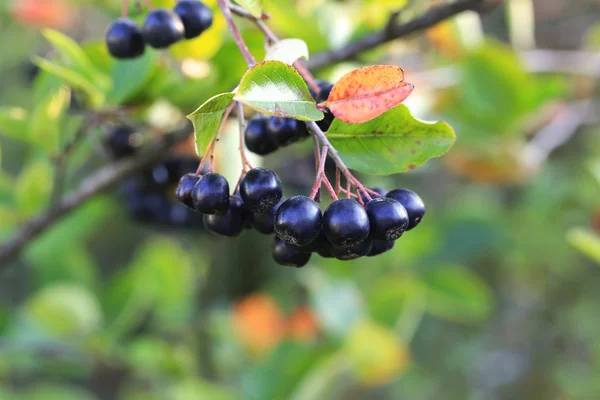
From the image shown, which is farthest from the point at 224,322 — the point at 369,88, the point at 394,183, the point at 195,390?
the point at 369,88

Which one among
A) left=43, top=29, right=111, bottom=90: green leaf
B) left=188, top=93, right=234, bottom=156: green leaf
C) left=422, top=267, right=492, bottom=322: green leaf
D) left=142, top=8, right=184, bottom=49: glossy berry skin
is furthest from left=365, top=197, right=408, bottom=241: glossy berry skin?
left=422, top=267, right=492, bottom=322: green leaf

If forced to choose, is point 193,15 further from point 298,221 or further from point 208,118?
point 298,221

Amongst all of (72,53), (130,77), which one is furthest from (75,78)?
(130,77)

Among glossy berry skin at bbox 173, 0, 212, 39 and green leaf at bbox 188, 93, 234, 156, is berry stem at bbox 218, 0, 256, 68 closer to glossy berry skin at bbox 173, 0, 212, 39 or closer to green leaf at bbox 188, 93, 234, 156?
Result: green leaf at bbox 188, 93, 234, 156

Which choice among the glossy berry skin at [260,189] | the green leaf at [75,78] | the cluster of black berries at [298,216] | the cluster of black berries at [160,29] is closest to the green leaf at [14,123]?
the green leaf at [75,78]

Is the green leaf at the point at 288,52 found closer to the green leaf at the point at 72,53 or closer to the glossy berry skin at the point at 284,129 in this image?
the glossy berry skin at the point at 284,129

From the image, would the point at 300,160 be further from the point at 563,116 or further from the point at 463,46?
the point at 563,116
